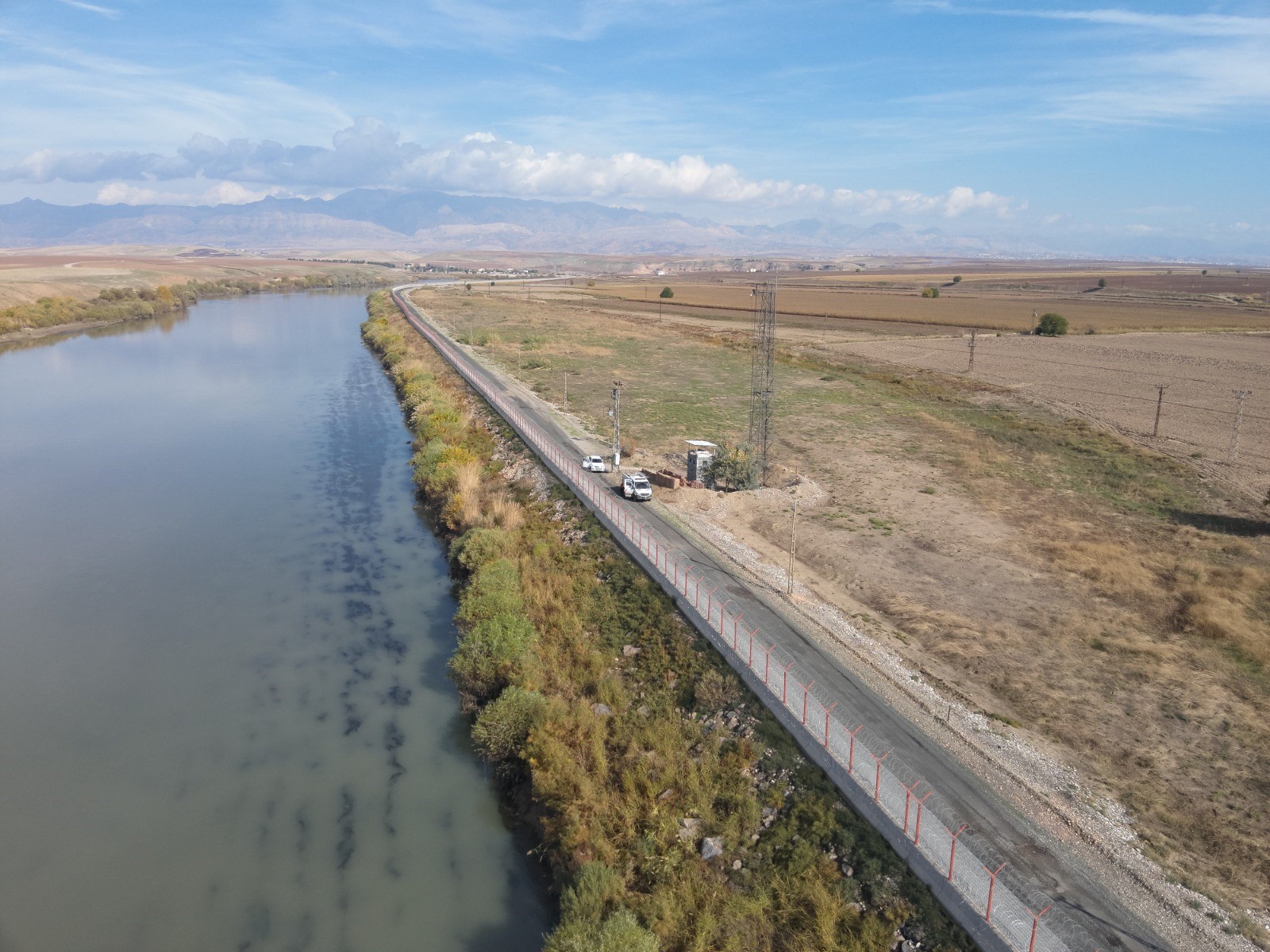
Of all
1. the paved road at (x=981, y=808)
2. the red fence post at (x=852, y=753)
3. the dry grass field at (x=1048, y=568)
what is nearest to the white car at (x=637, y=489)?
the dry grass field at (x=1048, y=568)

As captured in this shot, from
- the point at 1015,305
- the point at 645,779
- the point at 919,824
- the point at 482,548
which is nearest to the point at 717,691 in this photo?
the point at 645,779

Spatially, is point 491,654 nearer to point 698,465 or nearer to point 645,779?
point 645,779

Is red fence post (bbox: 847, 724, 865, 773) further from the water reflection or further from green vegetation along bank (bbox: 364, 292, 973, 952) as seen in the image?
the water reflection

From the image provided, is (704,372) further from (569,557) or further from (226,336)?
(226,336)

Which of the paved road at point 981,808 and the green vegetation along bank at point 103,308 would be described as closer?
the paved road at point 981,808

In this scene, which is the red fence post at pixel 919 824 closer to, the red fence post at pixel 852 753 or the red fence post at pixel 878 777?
the red fence post at pixel 878 777

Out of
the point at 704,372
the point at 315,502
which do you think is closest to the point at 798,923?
the point at 315,502
